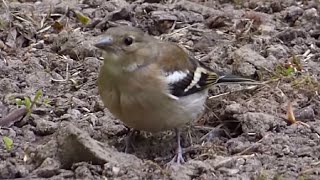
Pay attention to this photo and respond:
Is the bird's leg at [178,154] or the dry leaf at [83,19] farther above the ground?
the bird's leg at [178,154]

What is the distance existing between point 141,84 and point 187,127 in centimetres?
80

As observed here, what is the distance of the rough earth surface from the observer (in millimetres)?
5016

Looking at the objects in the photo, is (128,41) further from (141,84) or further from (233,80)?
(233,80)

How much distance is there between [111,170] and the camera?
486 centimetres

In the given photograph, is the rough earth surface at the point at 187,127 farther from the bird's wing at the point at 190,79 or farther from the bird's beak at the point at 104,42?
the bird's beak at the point at 104,42

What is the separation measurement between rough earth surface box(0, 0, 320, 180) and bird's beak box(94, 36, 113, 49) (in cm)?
50

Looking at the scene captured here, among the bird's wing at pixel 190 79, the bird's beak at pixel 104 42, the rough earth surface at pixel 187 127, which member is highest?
the bird's beak at pixel 104 42

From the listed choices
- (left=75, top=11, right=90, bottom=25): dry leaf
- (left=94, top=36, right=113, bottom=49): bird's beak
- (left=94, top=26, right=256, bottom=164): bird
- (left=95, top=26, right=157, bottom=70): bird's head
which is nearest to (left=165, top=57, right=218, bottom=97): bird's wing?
(left=94, top=26, right=256, bottom=164): bird

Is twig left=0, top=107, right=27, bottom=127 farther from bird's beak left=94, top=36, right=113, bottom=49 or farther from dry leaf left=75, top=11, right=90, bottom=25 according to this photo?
dry leaf left=75, top=11, right=90, bottom=25

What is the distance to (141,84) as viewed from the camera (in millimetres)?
5211

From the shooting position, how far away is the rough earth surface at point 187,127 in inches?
197

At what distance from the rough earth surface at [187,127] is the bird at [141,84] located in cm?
23

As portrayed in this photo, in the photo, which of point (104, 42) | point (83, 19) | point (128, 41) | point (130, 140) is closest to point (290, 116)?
point (130, 140)

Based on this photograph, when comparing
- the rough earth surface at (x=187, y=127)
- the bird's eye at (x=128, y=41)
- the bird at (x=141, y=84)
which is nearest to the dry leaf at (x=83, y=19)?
→ the rough earth surface at (x=187, y=127)
